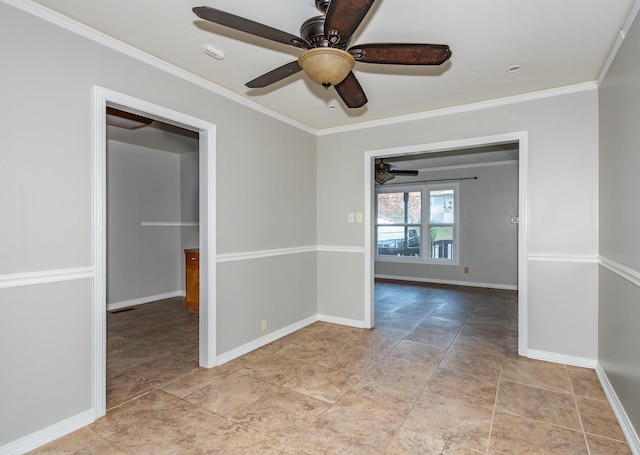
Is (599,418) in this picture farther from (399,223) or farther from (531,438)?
(399,223)

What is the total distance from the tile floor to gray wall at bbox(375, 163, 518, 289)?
117 inches

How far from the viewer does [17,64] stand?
189 cm

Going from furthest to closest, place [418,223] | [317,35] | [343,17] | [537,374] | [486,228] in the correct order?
[418,223]
[486,228]
[537,374]
[317,35]
[343,17]

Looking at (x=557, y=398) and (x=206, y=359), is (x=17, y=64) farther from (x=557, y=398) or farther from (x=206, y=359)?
(x=557, y=398)

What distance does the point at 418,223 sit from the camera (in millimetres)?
7656

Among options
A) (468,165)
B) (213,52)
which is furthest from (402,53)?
(468,165)

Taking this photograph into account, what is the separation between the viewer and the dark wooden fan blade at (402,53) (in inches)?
69.8

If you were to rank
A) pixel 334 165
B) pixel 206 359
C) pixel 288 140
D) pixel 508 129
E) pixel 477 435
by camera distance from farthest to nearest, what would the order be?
pixel 334 165 → pixel 288 140 → pixel 508 129 → pixel 206 359 → pixel 477 435

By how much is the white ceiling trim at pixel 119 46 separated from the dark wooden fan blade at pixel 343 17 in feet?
5.16

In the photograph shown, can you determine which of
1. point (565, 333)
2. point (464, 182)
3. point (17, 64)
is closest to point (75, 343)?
point (17, 64)

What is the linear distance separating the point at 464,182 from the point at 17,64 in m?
6.89

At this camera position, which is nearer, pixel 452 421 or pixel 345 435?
pixel 345 435

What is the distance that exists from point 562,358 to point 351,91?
2.98 metres

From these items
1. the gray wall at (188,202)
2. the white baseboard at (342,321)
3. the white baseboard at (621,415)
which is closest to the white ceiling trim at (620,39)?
the white baseboard at (621,415)
